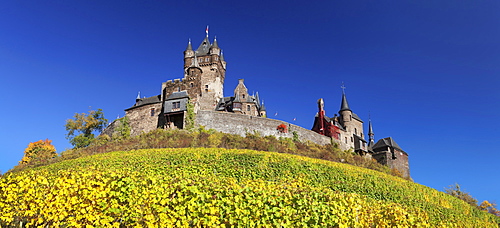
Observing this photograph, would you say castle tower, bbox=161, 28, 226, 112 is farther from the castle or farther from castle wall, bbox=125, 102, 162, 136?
castle wall, bbox=125, 102, 162, 136

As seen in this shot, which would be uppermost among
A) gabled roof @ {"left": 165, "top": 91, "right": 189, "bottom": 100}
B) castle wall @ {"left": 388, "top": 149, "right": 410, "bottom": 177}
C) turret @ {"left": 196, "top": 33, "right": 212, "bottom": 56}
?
turret @ {"left": 196, "top": 33, "right": 212, "bottom": 56}

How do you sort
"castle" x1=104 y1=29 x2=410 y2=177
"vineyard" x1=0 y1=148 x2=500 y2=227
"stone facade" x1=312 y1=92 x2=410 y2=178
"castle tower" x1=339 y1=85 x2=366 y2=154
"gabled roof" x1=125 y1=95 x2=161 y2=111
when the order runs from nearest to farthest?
"vineyard" x1=0 y1=148 x2=500 y2=227, "castle" x1=104 y1=29 x2=410 y2=177, "gabled roof" x1=125 y1=95 x2=161 y2=111, "stone facade" x1=312 y1=92 x2=410 y2=178, "castle tower" x1=339 y1=85 x2=366 y2=154

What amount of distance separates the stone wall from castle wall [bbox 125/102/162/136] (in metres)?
5.81

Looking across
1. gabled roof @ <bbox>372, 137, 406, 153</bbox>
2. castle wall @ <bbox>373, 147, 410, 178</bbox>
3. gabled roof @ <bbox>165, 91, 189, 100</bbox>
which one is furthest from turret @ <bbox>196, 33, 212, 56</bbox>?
castle wall @ <bbox>373, 147, 410, 178</bbox>

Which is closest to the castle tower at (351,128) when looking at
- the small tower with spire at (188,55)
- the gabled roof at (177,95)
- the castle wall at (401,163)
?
the castle wall at (401,163)

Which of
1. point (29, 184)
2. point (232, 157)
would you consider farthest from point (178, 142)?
point (29, 184)

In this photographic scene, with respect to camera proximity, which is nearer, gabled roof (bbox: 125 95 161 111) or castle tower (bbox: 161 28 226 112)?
gabled roof (bbox: 125 95 161 111)

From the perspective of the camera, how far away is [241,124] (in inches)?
Result: 1485

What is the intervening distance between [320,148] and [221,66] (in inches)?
1038

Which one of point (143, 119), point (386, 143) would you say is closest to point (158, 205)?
point (143, 119)

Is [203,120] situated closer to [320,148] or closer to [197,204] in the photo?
[320,148]

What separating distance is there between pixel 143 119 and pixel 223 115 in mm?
10128

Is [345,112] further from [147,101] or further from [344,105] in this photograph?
[147,101]

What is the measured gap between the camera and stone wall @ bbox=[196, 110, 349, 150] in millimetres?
36906
